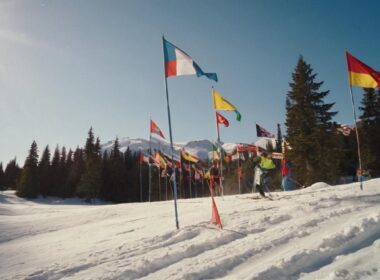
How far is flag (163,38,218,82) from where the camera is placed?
35.7 feet

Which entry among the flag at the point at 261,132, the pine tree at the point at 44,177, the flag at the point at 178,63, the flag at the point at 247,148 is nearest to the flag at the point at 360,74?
the flag at the point at 178,63

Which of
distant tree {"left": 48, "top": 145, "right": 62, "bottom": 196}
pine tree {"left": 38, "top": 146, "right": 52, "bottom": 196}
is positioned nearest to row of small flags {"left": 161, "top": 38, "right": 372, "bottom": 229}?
pine tree {"left": 38, "top": 146, "right": 52, "bottom": 196}

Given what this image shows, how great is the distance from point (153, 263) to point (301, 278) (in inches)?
116

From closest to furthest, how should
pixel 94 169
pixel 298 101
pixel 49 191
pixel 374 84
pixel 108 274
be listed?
pixel 108 274 → pixel 374 84 → pixel 298 101 → pixel 94 169 → pixel 49 191

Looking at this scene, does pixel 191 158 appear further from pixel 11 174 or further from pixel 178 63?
pixel 11 174

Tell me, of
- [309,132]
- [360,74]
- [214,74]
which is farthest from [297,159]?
[214,74]

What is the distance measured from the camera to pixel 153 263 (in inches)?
264

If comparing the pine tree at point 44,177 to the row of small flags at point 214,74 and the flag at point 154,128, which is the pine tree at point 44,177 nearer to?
the flag at point 154,128

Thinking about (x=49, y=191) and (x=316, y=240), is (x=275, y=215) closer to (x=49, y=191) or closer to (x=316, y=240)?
(x=316, y=240)

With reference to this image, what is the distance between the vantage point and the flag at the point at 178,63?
10.9m

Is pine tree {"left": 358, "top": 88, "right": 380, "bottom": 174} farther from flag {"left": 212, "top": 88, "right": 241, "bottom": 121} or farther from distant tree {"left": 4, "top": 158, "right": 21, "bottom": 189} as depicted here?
distant tree {"left": 4, "top": 158, "right": 21, "bottom": 189}

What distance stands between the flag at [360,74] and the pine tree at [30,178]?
205 feet

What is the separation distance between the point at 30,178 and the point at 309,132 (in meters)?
52.6

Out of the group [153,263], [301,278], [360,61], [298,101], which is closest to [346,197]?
[360,61]
